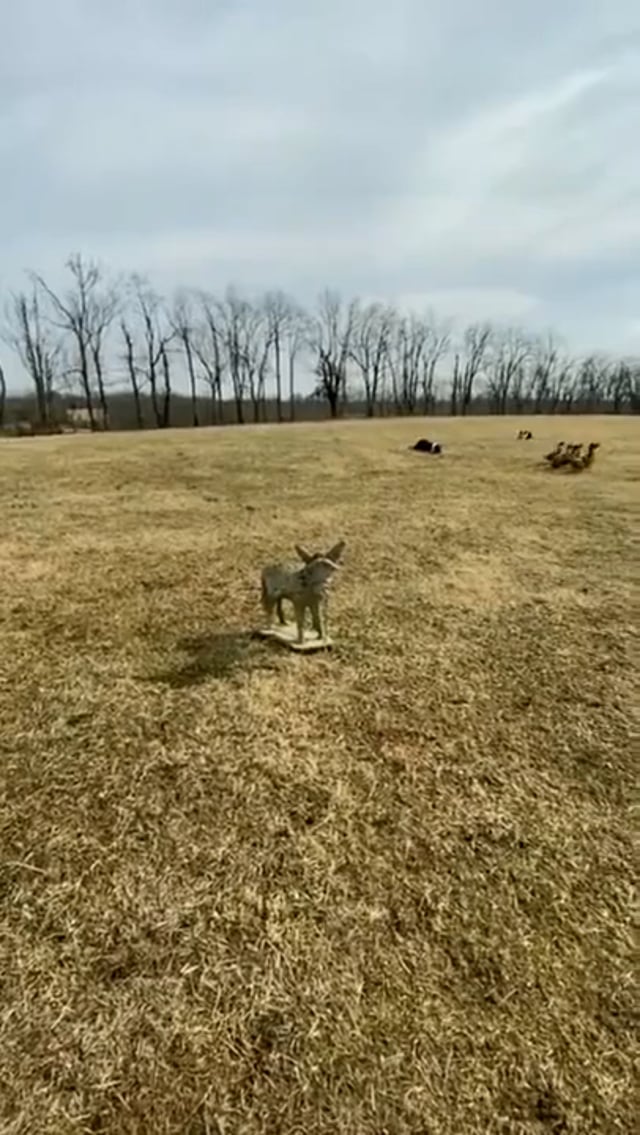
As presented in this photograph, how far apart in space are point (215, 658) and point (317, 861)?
1686 mm

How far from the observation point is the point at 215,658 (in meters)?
3.85

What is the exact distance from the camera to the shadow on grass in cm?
362

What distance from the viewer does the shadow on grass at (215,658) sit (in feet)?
11.9

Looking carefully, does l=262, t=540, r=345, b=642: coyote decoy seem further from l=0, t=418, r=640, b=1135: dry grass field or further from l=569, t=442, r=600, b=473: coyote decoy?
l=569, t=442, r=600, b=473: coyote decoy

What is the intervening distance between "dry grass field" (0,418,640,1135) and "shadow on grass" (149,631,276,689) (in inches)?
1.0

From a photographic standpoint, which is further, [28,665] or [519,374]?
[519,374]

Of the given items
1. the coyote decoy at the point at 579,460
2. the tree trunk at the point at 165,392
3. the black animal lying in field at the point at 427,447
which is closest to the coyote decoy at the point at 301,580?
the coyote decoy at the point at 579,460

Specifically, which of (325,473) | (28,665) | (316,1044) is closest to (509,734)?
(316,1044)

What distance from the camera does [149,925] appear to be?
2.11 meters

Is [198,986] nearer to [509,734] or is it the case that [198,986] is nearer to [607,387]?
[509,734]

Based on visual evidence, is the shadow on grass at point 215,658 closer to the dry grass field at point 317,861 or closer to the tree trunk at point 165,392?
the dry grass field at point 317,861

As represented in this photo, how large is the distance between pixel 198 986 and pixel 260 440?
15.5m

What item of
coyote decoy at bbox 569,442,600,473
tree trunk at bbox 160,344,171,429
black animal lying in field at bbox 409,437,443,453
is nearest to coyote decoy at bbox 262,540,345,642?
coyote decoy at bbox 569,442,600,473

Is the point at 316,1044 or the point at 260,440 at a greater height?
the point at 260,440
